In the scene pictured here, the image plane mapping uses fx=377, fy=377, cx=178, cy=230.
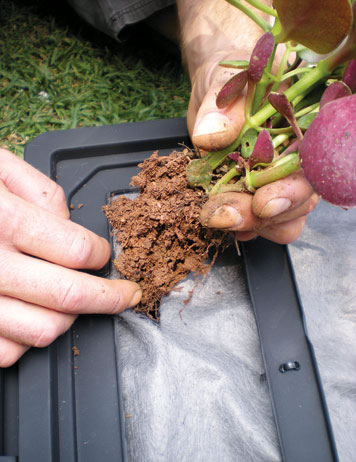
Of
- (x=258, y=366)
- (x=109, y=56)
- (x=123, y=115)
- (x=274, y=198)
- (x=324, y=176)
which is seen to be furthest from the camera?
(x=109, y=56)

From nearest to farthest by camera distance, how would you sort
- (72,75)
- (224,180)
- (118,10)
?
(224,180) < (118,10) < (72,75)

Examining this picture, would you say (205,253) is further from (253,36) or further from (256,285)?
(253,36)

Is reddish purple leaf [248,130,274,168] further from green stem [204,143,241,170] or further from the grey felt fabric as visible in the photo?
the grey felt fabric

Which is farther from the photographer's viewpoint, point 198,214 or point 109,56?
point 109,56

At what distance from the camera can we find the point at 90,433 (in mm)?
604

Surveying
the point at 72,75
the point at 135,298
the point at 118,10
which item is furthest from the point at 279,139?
the point at 72,75

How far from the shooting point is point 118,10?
112 cm

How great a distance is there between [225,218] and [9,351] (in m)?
0.41

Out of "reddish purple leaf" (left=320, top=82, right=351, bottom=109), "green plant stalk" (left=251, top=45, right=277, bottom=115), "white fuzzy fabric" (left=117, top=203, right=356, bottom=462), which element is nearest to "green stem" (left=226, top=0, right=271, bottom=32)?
"green plant stalk" (left=251, top=45, right=277, bottom=115)

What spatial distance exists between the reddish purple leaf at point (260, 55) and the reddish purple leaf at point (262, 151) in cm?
8

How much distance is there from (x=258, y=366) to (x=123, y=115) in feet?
2.82

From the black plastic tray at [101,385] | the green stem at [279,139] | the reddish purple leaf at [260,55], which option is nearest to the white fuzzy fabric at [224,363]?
the black plastic tray at [101,385]

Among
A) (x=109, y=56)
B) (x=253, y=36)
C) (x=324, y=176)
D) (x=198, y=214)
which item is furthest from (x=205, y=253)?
(x=109, y=56)

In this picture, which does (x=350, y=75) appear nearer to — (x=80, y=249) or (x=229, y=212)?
(x=229, y=212)
